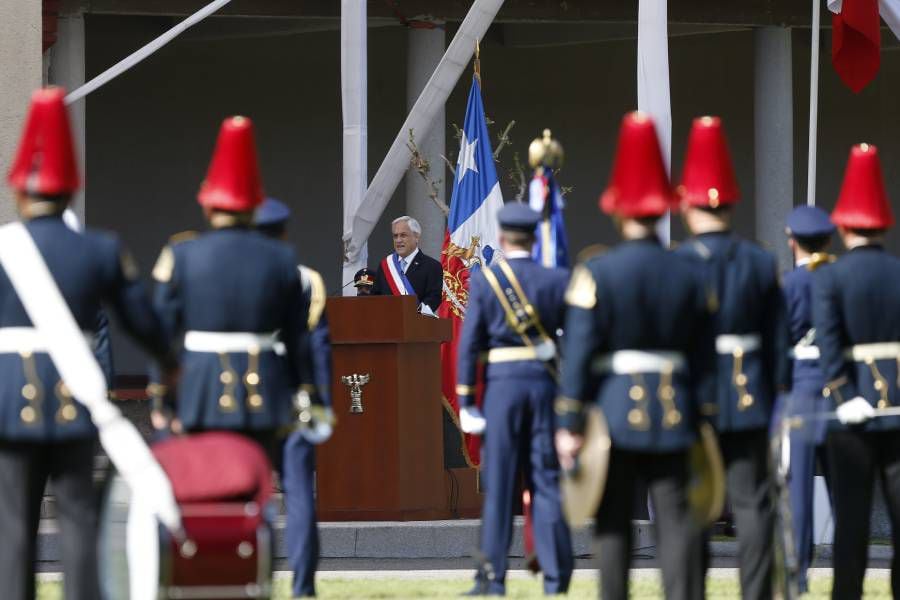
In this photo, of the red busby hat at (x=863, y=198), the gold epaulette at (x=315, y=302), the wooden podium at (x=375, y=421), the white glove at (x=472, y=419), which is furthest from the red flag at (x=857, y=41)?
the gold epaulette at (x=315, y=302)

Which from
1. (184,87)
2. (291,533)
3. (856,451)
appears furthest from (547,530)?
(184,87)

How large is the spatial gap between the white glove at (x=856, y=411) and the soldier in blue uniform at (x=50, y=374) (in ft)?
8.21

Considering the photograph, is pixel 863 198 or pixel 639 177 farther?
pixel 863 198

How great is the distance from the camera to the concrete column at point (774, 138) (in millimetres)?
21297

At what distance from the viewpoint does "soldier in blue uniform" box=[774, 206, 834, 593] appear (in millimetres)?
8953

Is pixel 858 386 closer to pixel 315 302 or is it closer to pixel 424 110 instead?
pixel 315 302

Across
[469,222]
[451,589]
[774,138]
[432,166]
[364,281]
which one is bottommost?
[451,589]

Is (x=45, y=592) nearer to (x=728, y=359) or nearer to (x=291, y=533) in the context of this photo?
(x=291, y=533)

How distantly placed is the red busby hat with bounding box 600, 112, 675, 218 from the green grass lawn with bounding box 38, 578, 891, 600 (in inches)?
102

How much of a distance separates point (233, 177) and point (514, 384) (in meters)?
2.22

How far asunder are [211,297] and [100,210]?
1634 centimetres

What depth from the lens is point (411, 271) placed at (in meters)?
14.1

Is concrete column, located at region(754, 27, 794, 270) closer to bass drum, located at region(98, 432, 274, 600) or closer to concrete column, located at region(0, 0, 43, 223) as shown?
concrete column, located at region(0, 0, 43, 223)

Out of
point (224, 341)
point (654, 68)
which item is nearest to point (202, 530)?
point (224, 341)
